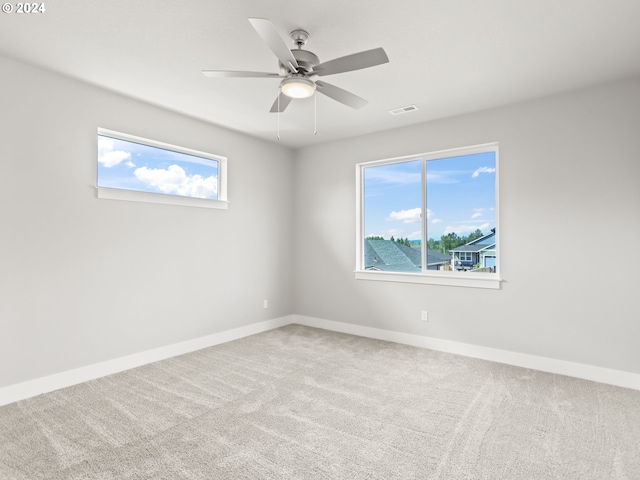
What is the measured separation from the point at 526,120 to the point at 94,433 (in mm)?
4446

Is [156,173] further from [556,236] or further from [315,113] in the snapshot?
[556,236]

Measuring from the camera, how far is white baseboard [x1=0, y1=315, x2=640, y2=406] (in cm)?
291

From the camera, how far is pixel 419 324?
4.25 meters

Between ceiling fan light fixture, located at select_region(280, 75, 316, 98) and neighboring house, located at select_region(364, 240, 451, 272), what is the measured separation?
2619mm

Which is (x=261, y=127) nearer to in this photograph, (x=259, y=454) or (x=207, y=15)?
(x=207, y=15)

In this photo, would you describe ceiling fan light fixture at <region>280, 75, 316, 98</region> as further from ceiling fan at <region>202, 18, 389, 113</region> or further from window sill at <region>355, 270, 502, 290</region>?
window sill at <region>355, 270, 502, 290</region>

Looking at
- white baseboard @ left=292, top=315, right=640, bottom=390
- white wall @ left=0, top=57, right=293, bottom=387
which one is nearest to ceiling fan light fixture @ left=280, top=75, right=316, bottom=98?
white wall @ left=0, top=57, right=293, bottom=387

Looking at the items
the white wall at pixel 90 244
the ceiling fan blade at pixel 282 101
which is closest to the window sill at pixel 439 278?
the white wall at pixel 90 244

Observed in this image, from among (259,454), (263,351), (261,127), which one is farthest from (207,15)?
(263,351)

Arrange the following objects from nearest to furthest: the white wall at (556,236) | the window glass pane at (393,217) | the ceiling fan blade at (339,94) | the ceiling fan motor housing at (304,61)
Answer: the ceiling fan motor housing at (304,61), the ceiling fan blade at (339,94), the white wall at (556,236), the window glass pane at (393,217)

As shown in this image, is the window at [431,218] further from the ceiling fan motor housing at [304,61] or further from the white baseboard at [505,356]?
the ceiling fan motor housing at [304,61]

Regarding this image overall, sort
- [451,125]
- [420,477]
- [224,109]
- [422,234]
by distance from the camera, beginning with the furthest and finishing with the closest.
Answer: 1. [422,234]
2. [451,125]
3. [224,109]
4. [420,477]

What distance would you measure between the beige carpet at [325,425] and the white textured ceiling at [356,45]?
2.63m

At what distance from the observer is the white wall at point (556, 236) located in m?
3.11
